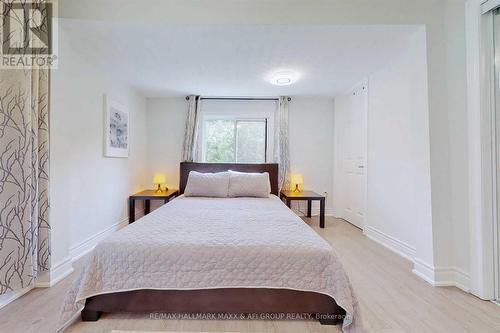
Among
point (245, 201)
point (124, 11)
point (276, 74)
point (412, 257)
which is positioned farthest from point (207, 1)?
point (412, 257)

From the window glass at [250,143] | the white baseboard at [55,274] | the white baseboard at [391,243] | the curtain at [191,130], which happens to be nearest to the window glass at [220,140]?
the window glass at [250,143]

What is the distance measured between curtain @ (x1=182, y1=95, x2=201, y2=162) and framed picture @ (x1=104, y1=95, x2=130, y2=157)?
3.07ft

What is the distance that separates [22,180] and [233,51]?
2152mm

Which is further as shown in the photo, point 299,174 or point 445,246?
point 299,174

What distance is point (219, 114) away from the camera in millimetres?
4598

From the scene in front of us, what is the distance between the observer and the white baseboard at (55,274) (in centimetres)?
209

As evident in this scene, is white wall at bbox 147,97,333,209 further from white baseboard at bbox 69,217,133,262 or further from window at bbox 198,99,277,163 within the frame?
white baseboard at bbox 69,217,133,262

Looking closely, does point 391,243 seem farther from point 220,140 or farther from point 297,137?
point 220,140

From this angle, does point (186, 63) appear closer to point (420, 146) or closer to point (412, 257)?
point (420, 146)

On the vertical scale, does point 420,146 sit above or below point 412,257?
above

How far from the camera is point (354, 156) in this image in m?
4.00

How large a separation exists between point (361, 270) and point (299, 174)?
2241mm

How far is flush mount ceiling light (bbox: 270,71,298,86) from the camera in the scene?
330 cm

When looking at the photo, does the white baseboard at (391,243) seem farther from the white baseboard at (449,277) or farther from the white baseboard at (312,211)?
the white baseboard at (312,211)
